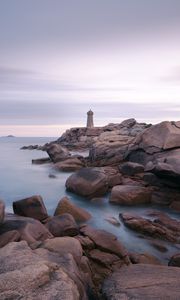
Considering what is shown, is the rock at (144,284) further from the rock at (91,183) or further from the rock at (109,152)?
the rock at (109,152)

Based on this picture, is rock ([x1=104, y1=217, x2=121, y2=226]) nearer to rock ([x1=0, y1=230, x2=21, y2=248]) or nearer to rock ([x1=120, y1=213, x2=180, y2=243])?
rock ([x1=120, y1=213, x2=180, y2=243])

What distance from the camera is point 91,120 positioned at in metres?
79.6

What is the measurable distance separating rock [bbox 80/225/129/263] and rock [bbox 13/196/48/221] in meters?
2.48

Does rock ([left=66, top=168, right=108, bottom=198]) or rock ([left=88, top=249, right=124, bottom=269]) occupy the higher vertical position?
rock ([left=66, top=168, right=108, bottom=198])

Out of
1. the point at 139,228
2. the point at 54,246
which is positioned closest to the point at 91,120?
the point at 139,228

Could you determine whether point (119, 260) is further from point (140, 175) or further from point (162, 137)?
point (162, 137)

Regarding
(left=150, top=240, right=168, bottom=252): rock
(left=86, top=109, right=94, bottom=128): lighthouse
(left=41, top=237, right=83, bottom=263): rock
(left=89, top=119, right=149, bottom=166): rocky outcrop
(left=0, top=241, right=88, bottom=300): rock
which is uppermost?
(left=86, top=109, right=94, bottom=128): lighthouse

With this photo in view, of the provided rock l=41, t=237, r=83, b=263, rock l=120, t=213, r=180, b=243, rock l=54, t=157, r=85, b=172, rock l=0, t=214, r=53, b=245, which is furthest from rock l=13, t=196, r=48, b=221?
rock l=54, t=157, r=85, b=172

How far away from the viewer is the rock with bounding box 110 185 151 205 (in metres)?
19.0

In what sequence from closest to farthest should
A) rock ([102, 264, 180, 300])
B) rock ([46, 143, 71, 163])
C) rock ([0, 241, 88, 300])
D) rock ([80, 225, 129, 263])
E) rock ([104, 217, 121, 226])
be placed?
1. rock ([0, 241, 88, 300])
2. rock ([102, 264, 180, 300])
3. rock ([80, 225, 129, 263])
4. rock ([104, 217, 121, 226])
5. rock ([46, 143, 71, 163])

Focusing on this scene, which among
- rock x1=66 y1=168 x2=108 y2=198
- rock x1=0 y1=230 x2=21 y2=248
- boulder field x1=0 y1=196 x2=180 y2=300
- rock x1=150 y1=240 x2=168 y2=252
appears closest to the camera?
boulder field x1=0 y1=196 x2=180 y2=300

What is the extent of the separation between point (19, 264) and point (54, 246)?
206cm

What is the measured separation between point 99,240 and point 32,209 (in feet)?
12.4

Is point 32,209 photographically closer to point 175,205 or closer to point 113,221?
point 113,221
